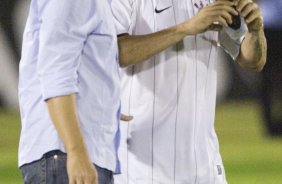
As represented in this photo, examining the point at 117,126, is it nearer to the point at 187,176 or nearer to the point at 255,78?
the point at 187,176

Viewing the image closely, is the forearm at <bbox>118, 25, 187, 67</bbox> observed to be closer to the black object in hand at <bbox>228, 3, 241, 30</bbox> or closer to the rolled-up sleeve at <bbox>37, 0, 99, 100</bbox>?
the black object in hand at <bbox>228, 3, 241, 30</bbox>

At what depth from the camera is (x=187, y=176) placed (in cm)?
334

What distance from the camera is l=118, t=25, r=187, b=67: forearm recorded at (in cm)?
321

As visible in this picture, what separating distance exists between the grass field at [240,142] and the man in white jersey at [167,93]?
2432 millimetres

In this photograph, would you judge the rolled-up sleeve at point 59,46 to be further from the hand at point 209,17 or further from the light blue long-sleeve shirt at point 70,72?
the hand at point 209,17

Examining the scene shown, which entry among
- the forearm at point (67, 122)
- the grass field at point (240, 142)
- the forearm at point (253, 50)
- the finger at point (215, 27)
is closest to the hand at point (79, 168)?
the forearm at point (67, 122)

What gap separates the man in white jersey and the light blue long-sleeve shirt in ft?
2.48

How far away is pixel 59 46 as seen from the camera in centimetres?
239

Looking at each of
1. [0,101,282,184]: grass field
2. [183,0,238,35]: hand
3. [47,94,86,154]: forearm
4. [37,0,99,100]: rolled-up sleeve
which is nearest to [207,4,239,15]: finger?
[183,0,238,35]: hand

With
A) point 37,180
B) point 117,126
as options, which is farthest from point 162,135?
point 37,180

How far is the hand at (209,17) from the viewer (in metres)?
3.19

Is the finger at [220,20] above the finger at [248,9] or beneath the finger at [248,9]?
beneath

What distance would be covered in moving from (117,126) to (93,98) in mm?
141

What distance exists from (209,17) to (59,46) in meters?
0.90
